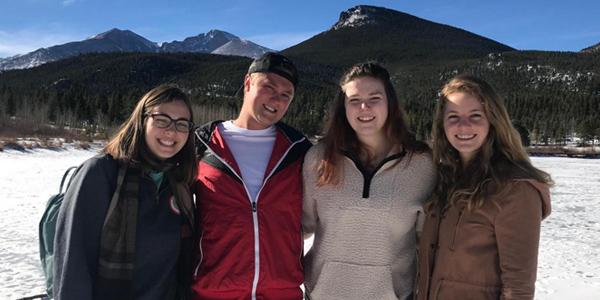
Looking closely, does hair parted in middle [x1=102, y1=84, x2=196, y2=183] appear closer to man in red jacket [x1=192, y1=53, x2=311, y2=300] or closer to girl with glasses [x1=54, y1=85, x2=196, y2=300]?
girl with glasses [x1=54, y1=85, x2=196, y2=300]

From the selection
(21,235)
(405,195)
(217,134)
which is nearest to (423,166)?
(405,195)

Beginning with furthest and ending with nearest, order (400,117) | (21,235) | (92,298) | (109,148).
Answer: (21,235)
(400,117)
(109,148)
(92,298)

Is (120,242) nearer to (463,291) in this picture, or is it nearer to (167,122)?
(167,122)

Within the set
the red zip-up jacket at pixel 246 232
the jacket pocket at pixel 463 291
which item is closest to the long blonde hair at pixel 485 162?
the jacket pocket at pixel 463 291

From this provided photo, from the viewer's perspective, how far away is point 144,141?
8.75 feet

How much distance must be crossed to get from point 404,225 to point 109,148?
161 centimetres

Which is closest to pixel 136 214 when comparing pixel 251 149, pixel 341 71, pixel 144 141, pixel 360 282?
pixel 144 141

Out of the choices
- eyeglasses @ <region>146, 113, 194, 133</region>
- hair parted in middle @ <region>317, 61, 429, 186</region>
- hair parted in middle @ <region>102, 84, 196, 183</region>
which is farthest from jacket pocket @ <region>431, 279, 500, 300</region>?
eyeglasses @ <region>146, 113, 194, 133</region>

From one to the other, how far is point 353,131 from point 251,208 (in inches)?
29.9

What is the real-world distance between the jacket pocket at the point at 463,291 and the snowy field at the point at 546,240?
15.2 feet

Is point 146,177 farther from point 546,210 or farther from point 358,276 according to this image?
point 546,210

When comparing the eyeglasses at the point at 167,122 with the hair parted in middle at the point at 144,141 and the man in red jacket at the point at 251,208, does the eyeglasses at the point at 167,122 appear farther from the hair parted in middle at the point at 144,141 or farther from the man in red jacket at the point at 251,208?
the man in red jacket at the point at 251,208

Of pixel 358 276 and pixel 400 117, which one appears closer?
pixel 358 276

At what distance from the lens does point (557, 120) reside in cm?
7938
